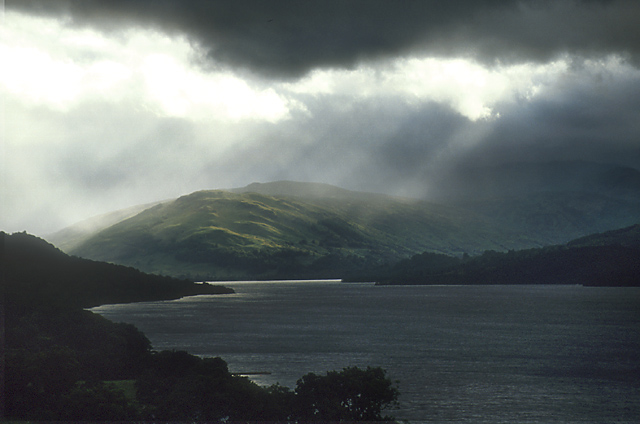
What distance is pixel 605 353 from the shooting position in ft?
494

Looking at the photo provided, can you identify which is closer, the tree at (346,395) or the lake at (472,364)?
the tree at (346,395)

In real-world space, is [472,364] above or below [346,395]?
below

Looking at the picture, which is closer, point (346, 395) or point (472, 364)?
point (346, 395)

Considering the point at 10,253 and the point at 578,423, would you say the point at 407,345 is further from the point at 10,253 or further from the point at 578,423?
the point at 10,253

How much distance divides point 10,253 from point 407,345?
120847 millimetres

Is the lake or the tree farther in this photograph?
the lake

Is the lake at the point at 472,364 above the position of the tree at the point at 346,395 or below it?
below

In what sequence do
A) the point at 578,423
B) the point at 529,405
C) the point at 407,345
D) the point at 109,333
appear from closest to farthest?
the point at 578,423 < the point at 529,405 < the point at 109,333 < the point at 407,345

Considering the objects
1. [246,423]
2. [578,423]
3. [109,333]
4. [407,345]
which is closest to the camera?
[246,423]

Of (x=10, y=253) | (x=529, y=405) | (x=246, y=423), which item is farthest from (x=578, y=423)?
(x=10, y=253)

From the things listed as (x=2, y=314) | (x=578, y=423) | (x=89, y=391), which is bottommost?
(x=578, y=423)

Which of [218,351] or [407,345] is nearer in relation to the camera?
[218,351]

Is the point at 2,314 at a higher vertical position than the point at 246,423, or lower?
higher

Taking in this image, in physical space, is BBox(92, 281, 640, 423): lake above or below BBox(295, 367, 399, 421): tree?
below
